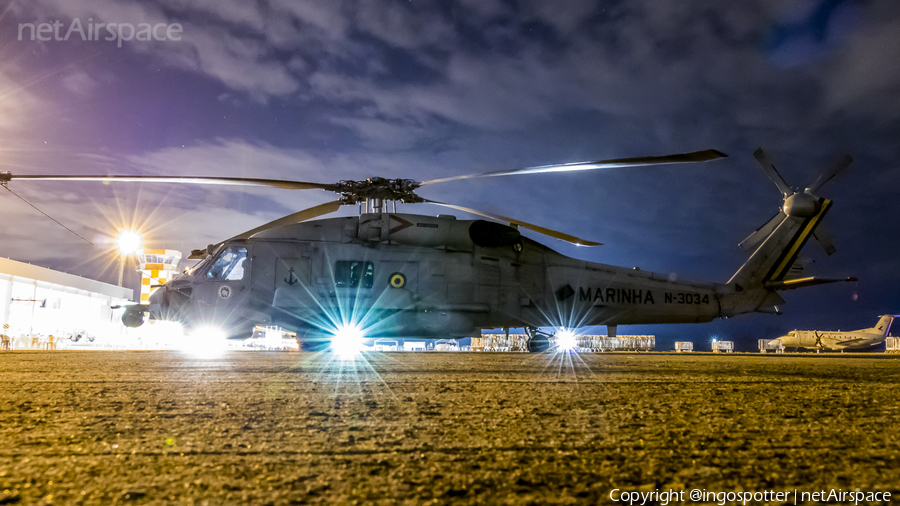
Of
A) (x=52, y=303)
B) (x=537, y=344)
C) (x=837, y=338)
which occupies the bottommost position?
(x=837, y=338)

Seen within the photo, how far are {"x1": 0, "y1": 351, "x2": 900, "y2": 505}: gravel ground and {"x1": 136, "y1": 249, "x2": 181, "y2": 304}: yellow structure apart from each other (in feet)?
202

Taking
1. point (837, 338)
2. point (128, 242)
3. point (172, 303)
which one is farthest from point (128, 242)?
point (837, 338)

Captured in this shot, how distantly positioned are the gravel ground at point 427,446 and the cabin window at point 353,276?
273 inches

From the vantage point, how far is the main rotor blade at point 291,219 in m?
10.1

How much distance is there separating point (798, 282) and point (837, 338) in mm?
39623

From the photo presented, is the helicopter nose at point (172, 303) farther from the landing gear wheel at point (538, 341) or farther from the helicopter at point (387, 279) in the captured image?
the landing gear wheel at point (538, 341)

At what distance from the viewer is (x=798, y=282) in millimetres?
13172

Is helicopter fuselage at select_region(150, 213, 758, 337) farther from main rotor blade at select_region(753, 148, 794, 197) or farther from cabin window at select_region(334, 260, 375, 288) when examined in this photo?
main rotor blade at select_region(753, 148, 794, 197)

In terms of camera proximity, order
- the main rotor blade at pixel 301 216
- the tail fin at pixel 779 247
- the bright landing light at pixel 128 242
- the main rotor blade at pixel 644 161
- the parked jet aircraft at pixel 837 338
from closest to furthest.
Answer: the main rotor blade at pixel 644 161 < the main rotor blade at pixel 301 216 < the tail fin at pixel 779 247 < the parked jet aircraft at pixel 837 338 < the bright landing light at pixel 128 242

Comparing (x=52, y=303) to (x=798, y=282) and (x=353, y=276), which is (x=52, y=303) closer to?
(x=353, y=276)

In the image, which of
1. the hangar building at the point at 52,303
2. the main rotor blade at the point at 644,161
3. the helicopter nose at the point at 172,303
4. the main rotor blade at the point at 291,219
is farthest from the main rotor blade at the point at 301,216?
the hangar building at the point at 52,303

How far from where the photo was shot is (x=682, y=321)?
1148 centimetres

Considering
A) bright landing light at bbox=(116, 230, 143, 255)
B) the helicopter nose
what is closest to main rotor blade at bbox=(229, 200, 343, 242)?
the helicopter nose

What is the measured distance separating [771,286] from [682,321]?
4003mm
